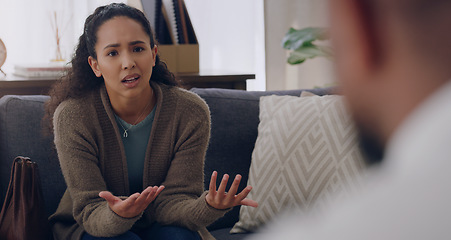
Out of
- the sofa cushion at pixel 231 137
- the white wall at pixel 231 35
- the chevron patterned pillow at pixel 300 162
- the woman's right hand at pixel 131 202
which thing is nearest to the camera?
the woman's right hand at pixel 131 202

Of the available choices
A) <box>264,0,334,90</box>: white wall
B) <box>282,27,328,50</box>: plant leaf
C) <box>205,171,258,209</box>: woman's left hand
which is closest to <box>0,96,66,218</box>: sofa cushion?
<box>205,171,258,209</box>: woman's left hand

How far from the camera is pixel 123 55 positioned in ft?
4.95

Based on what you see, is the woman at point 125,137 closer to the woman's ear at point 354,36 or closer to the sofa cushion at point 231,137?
the sofa cushion at point 231,137

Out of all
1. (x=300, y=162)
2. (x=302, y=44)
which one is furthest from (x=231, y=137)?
(x=302, y=44)

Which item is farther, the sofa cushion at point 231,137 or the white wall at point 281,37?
the white wall at point 281,37

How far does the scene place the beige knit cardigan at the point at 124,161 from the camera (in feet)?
4.86

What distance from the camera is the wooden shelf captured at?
202cm

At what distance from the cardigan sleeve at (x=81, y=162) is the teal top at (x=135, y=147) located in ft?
0.29

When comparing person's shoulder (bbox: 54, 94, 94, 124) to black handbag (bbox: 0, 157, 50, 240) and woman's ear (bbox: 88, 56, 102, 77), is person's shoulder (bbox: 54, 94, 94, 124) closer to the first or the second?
woman's ear (bbox: 88, 56, 102, 77)

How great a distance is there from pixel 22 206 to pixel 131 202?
279mm

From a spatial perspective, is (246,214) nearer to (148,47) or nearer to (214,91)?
(214,91)

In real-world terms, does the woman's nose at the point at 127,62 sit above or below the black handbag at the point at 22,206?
above

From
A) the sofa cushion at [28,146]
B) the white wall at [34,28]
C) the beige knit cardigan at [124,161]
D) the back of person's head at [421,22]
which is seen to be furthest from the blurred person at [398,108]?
the white wall at [34,28]

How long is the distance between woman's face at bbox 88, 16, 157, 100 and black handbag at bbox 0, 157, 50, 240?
12.6 inches
